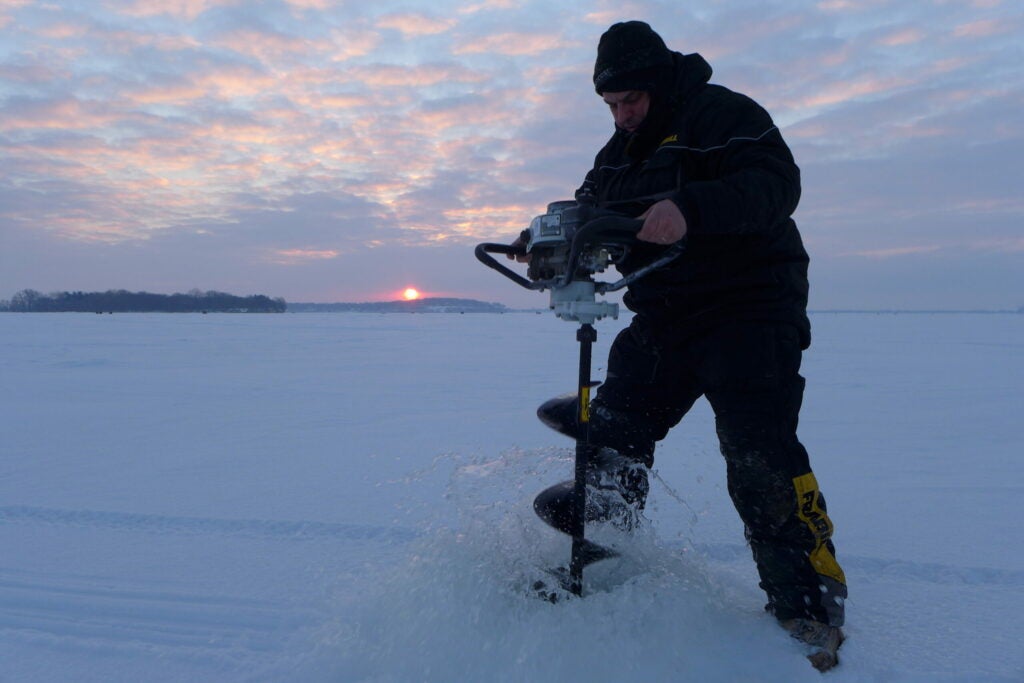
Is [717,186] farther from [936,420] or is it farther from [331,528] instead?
[936,420]

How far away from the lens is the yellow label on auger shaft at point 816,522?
1.86 m

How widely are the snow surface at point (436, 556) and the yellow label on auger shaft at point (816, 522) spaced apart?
0.84 ft

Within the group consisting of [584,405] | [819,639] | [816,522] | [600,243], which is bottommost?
[819,639]

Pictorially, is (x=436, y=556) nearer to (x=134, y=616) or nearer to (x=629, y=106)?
(x=134, y=616)

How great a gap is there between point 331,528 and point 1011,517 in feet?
10.7

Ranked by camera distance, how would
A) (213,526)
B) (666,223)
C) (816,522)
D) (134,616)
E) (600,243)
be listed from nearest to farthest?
(666,223) → (600,243) → (816,522) → (134,616) → (213,526)

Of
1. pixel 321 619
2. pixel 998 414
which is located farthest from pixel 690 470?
pixel 998 414

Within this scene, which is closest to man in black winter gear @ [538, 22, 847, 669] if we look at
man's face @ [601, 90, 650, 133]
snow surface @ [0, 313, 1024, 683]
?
man's face @ [601, 90, 650, 133]

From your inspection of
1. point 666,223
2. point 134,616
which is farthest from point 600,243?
point 134,616

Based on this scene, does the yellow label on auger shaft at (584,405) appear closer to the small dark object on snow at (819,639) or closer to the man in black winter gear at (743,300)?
the man in black winter gear at (743,300)

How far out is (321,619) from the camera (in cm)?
215

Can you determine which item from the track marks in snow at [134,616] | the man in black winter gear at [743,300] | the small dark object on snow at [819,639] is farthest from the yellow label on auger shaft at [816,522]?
the track marks in snow at [134,616]

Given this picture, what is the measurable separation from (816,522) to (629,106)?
1.36 meters

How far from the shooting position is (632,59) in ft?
6.01
